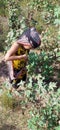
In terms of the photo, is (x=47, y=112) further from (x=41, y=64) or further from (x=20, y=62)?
(x=41, y=64)

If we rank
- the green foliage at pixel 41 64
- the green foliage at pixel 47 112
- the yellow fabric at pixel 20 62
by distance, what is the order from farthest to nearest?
1. the green foliage at pixel 41 64
2. the yellow fabric at pixel 20 62
3. the green foliage at pixel 47 112

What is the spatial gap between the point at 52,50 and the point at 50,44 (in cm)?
22

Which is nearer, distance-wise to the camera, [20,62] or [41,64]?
[20,62]

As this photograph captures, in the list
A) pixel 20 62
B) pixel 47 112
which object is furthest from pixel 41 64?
pixel 47 112

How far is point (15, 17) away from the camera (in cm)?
→ 625

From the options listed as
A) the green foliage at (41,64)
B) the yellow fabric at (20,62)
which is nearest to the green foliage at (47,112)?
the yellow fabric at (20,62)

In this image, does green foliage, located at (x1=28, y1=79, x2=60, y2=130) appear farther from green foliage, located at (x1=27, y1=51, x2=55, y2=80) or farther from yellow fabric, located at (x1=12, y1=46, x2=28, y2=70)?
green foliage, located at (x1=27, y1=51, x2=55, y2=80)

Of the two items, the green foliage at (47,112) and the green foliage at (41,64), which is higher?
the green foliage at (41,64)

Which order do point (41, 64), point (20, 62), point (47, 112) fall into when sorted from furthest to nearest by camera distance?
point (41, 64)
point (20, 62)
point (47, 112)

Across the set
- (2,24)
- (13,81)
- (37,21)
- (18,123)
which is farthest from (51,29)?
(18,123)

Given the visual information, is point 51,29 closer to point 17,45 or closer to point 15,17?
point 15,17

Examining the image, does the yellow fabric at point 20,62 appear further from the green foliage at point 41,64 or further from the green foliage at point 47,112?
the green foliage at point 47,112

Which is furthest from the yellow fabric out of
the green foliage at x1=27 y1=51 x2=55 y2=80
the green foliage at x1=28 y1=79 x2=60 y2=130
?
the green foliage at x1=28 y1=79 x2=60 y2=130

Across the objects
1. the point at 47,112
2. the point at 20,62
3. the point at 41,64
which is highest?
the point at 20,62
